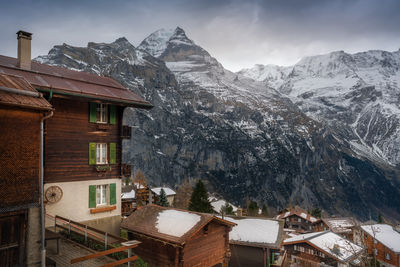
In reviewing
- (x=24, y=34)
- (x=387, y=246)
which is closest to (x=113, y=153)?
(x=24, y=34)

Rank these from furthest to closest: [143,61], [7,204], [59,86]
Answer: [143,61] < [59,86] < [7,204]

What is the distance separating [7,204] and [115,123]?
34.4 feet

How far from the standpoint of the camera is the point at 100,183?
1853cm

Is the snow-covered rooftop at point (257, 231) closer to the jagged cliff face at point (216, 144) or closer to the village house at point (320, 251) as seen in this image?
the village house at point (320, 251)

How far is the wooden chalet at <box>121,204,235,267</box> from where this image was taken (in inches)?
634

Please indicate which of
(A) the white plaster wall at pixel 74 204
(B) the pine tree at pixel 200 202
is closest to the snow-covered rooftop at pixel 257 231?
(A) the white plaster wall at pixel 74 204

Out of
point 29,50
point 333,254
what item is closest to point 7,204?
point 29,50

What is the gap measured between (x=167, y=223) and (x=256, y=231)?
1222cm

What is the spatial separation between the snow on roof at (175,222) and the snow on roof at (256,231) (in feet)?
31.3

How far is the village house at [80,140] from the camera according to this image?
53.1 feet

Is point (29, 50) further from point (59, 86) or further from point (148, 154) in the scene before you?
point (148, 154)

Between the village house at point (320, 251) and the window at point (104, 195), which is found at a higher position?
the window at point (104, 195)

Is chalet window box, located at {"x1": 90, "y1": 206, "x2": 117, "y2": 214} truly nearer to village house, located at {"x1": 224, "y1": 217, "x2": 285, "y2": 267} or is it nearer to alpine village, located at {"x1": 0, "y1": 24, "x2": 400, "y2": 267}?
alpine village, located at {"x1": 0, "y1": 24, "x2": 400, "y2": 267}

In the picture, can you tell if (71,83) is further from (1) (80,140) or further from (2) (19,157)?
(2) (19,157)
